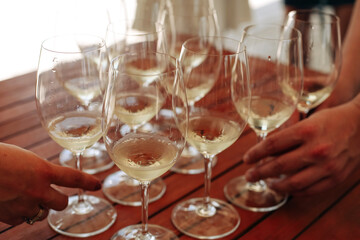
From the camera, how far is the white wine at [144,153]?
804 millimetres

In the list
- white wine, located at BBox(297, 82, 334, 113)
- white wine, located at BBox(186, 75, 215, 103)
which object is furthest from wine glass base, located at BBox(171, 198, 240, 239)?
white wine, located at BBox(297, 82, 334, 113)

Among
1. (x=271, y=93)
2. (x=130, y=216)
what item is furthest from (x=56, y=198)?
(x=271, y=93)

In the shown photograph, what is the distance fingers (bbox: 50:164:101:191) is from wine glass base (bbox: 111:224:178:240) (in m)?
0.10

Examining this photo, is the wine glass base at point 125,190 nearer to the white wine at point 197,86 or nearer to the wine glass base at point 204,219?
the wine glass base at point 204,219

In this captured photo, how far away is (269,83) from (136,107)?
13.0 inches

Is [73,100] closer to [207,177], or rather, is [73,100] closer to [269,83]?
[207,177]

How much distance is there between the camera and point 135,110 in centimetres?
83

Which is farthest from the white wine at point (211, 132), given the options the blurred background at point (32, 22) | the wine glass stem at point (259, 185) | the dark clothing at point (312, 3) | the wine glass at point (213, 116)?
the blurred background at point (32, 22)

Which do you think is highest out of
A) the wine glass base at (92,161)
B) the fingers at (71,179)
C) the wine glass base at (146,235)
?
the fingers at (71,179)

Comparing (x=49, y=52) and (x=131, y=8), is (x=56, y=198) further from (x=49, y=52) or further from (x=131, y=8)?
(x=131, y=8)

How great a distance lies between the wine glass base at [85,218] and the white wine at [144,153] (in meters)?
0.17

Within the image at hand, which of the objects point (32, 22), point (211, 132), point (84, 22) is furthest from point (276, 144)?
point (32, 22)

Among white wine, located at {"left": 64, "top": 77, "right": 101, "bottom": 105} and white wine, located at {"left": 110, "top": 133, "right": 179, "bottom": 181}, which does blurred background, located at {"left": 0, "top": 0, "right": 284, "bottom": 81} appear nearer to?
white wine, located at {"left": 64, "top": 77, "right": 101, "bottom": 105}

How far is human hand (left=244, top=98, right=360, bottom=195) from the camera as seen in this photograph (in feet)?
3.31
